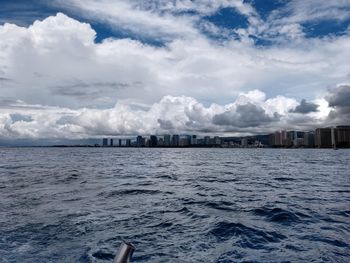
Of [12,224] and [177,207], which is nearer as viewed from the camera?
[12,224]

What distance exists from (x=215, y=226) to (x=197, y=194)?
353 inches

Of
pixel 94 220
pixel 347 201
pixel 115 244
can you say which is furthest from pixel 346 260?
pixel 347 201

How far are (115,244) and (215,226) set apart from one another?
Result: 433 centimetres

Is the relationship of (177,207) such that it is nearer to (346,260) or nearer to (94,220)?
(94,220)

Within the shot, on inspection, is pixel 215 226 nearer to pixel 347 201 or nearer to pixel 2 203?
pixel 347 201

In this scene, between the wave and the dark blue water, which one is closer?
the dark blue water

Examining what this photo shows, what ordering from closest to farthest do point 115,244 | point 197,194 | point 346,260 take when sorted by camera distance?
point 346,260 → point 115,244 → point 197,194

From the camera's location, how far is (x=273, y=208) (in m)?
15.6

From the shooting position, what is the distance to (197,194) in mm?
21125

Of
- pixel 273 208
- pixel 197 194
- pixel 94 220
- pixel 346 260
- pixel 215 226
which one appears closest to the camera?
pixel 346 260

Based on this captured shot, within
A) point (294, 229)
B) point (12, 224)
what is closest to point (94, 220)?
point (12, 224)

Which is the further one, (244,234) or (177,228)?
(177,228)

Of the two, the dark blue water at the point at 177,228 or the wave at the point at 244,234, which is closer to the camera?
the dark blue water at the point at 177,228

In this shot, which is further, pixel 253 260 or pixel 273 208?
pixel 273 208
